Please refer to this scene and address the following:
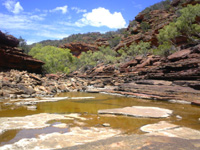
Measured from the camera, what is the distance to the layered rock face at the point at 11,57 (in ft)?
77.8

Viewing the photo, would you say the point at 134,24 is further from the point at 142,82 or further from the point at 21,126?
the point at 21,126

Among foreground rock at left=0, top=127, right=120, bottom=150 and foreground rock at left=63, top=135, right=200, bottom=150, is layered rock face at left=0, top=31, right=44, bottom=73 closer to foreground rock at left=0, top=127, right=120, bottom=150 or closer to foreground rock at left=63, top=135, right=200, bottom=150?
foreground rock at left=0, top=127, right=120, bottom=150

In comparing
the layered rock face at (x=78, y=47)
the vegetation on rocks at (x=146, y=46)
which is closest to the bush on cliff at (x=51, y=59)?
the vegetation on rocks at (x=146, y=46)

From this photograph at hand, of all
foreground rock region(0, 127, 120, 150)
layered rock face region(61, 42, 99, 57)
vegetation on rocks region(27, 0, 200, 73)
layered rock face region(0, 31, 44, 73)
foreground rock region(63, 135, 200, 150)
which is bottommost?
foreground rock region(0, 127, 120, 150)

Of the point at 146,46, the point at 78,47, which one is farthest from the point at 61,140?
the point at 78,47

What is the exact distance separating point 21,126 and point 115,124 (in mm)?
3412

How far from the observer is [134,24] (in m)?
76.8

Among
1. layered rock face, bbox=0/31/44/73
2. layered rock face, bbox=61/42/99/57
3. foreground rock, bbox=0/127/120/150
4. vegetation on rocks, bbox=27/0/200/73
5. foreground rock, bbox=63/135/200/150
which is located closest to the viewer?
foreground rock, bbox=63/135/200/150

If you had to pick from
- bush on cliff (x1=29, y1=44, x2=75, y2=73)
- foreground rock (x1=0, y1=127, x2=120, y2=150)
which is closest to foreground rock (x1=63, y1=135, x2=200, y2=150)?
foreground rock (x1=0, y1=127, x2=120, y2=150)

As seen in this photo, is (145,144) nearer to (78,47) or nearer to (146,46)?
(146,46)

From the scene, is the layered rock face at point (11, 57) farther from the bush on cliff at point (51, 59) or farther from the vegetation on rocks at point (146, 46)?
the vegetation on rocks at point (146, 46)

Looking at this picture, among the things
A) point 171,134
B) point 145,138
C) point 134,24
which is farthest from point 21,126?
point 134,24

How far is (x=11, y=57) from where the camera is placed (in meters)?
24.4

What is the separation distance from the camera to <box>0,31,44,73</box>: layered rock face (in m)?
23.7
